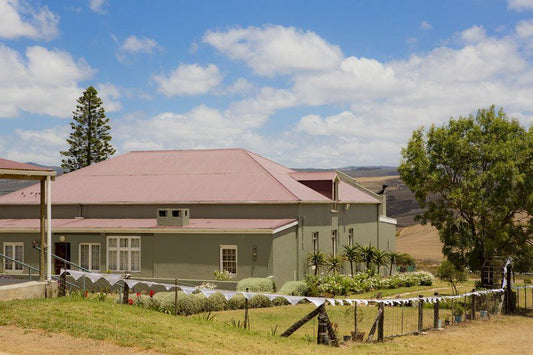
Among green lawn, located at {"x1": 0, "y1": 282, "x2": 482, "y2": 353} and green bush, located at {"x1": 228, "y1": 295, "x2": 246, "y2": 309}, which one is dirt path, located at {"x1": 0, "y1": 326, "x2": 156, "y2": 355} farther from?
green bush, located at {"x1": 228, "y1": 295, "x2": 246, "y2": 309}

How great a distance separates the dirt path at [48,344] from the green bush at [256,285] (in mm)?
16463

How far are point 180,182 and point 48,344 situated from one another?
86.4 ft

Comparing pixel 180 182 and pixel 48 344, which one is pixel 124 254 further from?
pixel 48 344

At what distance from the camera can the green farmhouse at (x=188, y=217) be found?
34.5 meters

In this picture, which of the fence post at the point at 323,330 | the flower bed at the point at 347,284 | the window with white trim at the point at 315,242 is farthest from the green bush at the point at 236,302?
the window with white trim at the point at 315,242

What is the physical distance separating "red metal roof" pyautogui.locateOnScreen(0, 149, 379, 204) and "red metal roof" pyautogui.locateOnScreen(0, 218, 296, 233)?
125 centimetres

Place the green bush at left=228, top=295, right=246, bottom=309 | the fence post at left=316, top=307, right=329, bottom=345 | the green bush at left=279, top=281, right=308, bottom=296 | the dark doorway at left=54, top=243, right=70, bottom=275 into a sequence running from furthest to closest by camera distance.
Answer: the dark doorway at left=54, top=243, right=70, bottom=275
the green bush at left=279, top=281, right=308, bottom=296
the green bush at left=228, top=295, right=246, bottom=309
the fence post at left=316, top=307, right=329, bottom=345

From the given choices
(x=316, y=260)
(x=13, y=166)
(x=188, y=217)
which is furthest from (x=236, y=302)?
(x=13, y=166)

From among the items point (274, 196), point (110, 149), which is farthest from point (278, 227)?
point (110, 149)

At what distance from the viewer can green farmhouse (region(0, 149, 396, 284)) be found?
34531 mm

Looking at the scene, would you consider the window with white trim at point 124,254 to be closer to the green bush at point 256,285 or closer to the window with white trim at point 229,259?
the window with white trim at point 229,259

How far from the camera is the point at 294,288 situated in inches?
1284

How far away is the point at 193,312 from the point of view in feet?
85.6

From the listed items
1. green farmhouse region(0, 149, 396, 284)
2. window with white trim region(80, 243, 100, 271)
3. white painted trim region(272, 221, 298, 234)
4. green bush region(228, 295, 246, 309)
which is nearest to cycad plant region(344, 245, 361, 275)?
green farmhouse region(0, 149, 396, 284)
